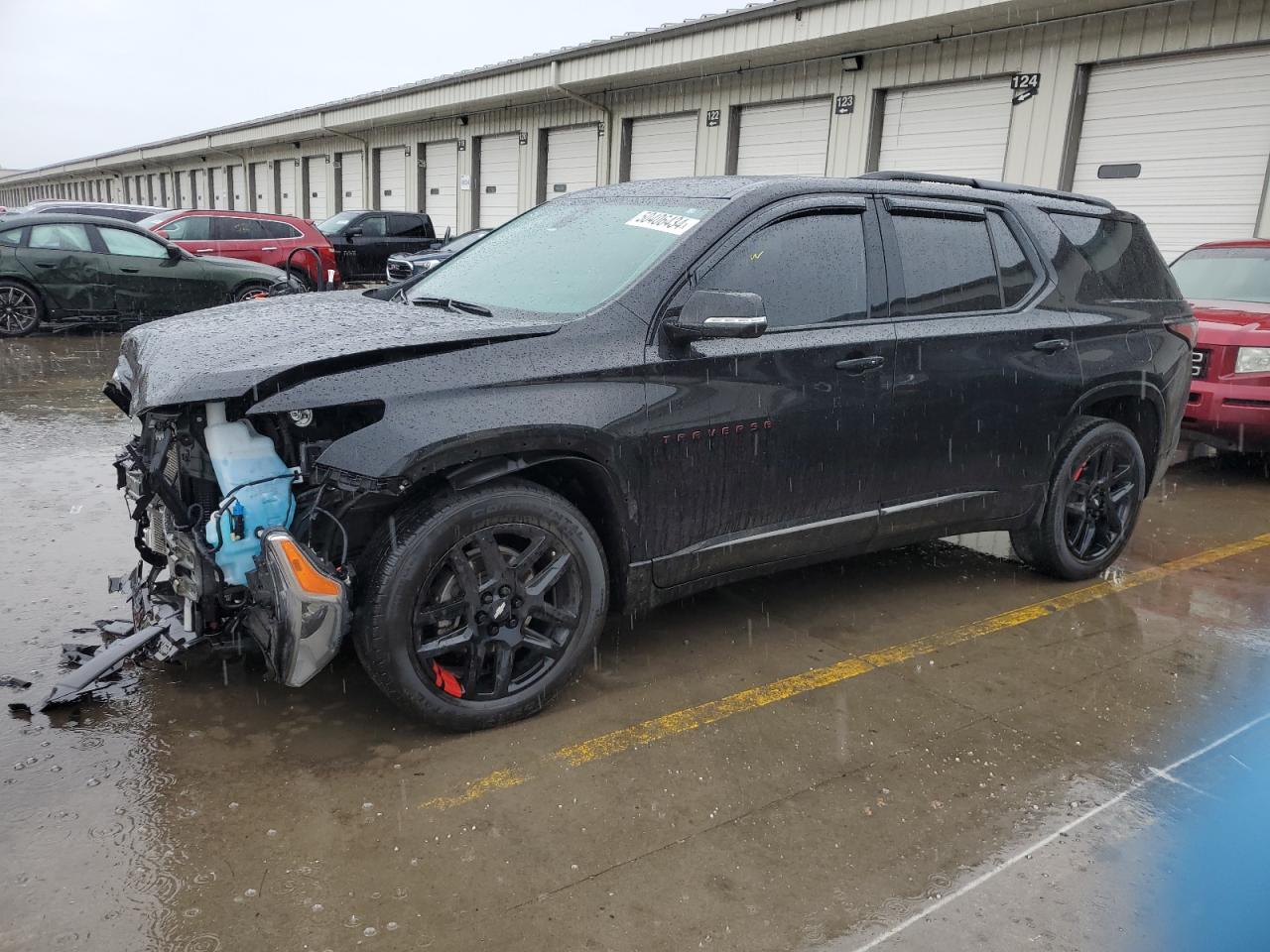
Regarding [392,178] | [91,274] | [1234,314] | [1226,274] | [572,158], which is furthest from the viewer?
[392,178]

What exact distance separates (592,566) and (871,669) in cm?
127

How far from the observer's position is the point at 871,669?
3762mm

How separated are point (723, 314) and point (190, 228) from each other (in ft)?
47.4

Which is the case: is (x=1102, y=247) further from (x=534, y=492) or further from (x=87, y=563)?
(x=87, y=563)

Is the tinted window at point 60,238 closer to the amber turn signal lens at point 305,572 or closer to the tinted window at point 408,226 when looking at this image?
the tinted window at point 408,226

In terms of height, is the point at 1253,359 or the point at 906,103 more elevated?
the point at 906,103

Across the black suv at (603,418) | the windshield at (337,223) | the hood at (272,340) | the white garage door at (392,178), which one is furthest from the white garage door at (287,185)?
the hood at (272,340)

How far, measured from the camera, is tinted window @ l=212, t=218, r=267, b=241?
50.6 feet

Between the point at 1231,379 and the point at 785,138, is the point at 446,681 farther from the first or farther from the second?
the point at 785,138

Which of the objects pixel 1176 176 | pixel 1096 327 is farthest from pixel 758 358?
pixel 1176 176

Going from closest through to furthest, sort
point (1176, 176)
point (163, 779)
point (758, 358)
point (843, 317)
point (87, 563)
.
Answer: point (163, 779) < point (758, 358) < point (843, 317) < point (87, 563) < point (1176, 176)

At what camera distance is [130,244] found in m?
11.9

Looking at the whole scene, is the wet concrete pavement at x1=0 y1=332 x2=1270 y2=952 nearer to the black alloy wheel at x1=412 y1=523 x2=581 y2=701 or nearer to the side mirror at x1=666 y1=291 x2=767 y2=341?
the black alloy wheel at x1=412 y1=523 x2=581 y2=701

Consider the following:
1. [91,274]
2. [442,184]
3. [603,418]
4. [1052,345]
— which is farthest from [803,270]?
[442,184]
